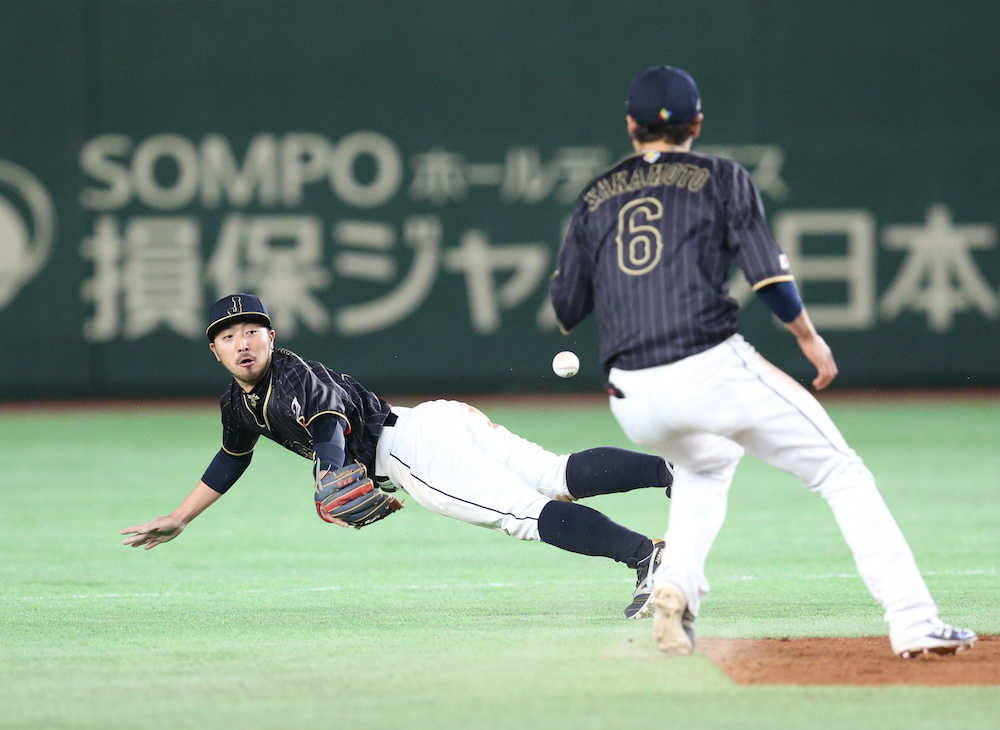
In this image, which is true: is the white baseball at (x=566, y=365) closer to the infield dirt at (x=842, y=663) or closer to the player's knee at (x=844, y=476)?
the player's knee at (x=844, y=476)

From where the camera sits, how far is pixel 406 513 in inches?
370

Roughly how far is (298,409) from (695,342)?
1638 mm

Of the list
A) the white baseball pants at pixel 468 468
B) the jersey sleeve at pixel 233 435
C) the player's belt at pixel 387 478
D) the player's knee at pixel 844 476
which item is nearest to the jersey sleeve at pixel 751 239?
the player's knee at pixel 844 476

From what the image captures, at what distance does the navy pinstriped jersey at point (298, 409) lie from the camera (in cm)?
582

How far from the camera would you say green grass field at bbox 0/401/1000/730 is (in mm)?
4457

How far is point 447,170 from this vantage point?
1584cm

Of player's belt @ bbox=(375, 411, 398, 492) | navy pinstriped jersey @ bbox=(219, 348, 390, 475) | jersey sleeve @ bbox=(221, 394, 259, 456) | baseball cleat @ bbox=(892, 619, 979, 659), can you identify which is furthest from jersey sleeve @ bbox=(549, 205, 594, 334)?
jersey sleeve @ bbox=(221, 394, 259, 456)

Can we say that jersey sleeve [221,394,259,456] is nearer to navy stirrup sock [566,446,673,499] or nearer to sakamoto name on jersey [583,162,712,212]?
navy stirrup sock [566,446,673,499]

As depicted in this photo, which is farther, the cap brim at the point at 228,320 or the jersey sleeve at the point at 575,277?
the cap brim at the point at 228,320

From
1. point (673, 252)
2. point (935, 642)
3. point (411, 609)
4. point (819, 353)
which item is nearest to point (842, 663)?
point (935, 642)

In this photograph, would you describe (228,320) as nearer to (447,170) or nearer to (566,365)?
(566,365)

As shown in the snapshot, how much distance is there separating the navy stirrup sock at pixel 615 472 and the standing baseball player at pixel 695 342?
1.00 m

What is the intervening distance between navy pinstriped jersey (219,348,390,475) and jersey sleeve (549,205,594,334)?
3.57ft

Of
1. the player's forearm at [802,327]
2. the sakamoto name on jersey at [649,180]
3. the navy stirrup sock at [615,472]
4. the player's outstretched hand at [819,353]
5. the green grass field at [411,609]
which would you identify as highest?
the sakamoto name on jersey at [649,180]
